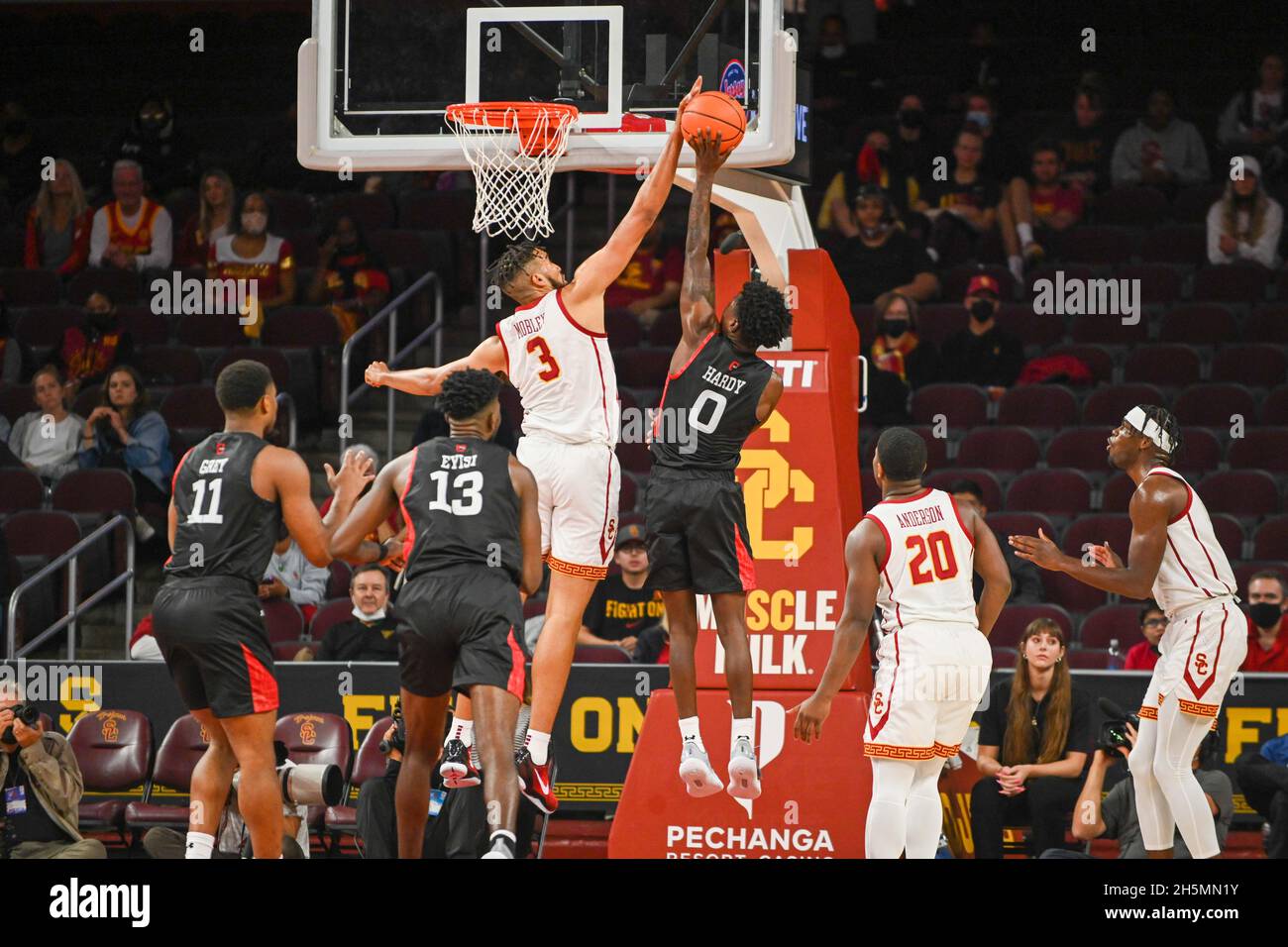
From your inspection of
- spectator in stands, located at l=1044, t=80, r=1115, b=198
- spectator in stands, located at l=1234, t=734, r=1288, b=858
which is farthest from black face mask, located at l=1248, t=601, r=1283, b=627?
spectator in stands, located at l=1044, t=80, r=1115, b=198

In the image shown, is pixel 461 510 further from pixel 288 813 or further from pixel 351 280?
pixel 351 280

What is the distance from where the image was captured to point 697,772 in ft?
25.8

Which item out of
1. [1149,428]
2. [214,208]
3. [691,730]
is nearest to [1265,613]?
[1149,428]

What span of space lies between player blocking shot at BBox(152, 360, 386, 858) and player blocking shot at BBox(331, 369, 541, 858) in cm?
30

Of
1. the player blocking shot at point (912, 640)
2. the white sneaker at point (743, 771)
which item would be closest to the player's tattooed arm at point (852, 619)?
the player blocking shot at point (912, 640)

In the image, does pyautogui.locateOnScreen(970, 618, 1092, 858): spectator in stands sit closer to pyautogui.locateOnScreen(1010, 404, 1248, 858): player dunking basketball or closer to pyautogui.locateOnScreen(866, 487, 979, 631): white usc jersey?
pyautogui.locateOnScreen(1010, 404, 1248, 858): player dunking basketball

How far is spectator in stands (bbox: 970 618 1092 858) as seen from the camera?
9062 mm

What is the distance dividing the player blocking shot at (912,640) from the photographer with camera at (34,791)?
13.1 ft

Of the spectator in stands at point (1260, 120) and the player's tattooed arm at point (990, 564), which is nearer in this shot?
the player's tattooed arm at point (990, 564)

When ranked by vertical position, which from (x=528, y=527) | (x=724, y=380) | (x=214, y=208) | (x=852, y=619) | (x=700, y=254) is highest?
(x=214, y=208)

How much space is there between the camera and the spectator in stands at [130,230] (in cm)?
1469

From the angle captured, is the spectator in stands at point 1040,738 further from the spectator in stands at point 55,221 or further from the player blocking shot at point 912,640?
the spectator in stands at point 55,221

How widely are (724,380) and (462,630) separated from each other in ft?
5.87
